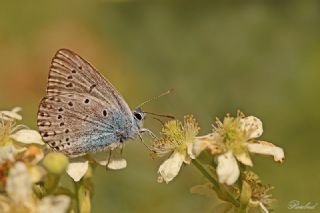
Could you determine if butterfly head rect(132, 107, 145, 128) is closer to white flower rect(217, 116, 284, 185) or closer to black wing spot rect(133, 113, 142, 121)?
black wing spot rect(133, 113, 142, 121)

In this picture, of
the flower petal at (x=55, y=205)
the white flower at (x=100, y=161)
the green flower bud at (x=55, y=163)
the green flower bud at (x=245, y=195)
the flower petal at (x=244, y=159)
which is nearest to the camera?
the flower petal at (x=55, y=205)

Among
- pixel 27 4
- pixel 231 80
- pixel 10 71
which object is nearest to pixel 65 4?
pixel 27 4

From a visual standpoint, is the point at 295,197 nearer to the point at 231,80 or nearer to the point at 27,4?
the point at 231,80

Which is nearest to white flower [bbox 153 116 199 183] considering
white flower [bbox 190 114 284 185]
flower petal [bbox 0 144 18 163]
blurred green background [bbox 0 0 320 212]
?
white flower [bbox 190 114 284 185]

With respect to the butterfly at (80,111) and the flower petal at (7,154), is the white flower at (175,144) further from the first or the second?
the flower petal at (7,154)

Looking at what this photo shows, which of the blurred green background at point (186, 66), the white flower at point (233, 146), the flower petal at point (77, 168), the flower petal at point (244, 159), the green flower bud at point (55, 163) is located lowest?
the blurred green background at point (186, 66)

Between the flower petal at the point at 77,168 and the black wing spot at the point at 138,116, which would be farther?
the black wing spot at the point at 138,116

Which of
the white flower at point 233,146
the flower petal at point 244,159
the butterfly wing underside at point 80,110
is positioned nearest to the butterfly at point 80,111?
the butterfly wing underside at point 80,110

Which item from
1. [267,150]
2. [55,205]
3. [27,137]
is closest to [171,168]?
[267,150]
